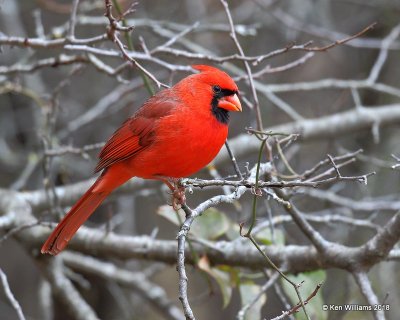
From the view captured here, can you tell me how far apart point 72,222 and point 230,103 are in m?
0.94

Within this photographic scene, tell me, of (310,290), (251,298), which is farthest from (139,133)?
(310,290)

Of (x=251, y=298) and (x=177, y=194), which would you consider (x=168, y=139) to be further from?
(x=251, y=298)

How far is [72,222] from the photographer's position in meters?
3.09

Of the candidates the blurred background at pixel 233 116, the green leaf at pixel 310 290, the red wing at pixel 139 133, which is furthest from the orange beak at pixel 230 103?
the blurred background at pixel 233 116

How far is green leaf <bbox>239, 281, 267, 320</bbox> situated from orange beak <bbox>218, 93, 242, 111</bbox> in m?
0.91

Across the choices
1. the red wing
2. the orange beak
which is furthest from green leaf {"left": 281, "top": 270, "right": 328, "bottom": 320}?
the red wing

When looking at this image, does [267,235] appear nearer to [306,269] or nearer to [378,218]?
[306,269]

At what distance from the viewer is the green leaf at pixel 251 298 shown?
10.1 ft

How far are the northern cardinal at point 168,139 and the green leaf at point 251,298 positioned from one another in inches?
27.2

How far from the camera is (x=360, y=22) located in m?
5.85

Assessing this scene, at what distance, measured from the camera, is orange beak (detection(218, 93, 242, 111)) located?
296 cm

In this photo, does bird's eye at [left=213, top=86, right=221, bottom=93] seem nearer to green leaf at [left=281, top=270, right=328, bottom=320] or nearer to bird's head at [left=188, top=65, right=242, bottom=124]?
bird's head at [left=188, top=65, right=242, bottom=124]

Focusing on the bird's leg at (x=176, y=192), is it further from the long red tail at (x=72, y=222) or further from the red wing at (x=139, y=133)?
the long red tail at (x=72, y=222)

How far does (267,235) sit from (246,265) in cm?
20
